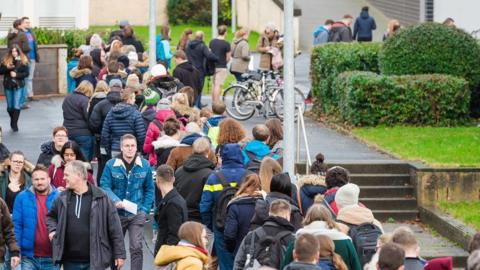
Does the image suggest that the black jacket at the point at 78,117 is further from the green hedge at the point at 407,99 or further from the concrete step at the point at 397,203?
the green hedge at the point at 407,99

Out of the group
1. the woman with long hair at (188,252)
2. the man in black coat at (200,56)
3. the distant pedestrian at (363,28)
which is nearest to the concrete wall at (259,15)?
the distant pedestrian at (363,28)

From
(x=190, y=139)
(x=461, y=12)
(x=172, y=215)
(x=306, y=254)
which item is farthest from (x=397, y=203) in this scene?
(x=461, y=12)

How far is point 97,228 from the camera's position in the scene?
14.0m

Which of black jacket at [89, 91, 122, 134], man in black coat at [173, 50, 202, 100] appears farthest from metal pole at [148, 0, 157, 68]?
black jacket at [89, 91, 122, 134]

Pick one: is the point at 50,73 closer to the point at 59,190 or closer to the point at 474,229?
the point at 474,229

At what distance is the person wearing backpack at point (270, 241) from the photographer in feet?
42.7

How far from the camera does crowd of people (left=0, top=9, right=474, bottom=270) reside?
40.4ft

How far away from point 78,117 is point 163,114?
1838 millimetres

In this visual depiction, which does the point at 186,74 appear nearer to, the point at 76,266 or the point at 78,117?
the point at 78,117

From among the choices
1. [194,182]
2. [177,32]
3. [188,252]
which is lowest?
[188,252]

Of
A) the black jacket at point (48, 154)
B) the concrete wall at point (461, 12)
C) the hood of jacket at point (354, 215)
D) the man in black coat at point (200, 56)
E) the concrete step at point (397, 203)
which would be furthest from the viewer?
the concrete wall at point (461, 12)

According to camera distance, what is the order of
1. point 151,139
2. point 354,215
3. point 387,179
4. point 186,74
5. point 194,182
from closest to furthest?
point 354,215, point 194,182, point 151,139, point 387,179, point 186,74

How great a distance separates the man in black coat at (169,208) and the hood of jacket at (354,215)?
1.84m

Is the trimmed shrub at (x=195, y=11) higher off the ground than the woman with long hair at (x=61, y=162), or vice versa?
the trimmed shrub at (x=195, y=11)
